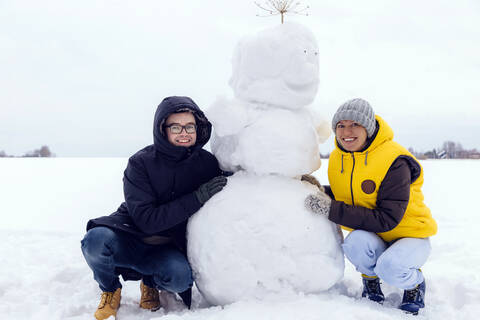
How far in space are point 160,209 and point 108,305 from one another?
0.74 meters

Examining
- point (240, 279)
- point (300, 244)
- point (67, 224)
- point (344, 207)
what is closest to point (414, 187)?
point (344, 207)

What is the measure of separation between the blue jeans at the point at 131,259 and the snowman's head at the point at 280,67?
3.90 ft

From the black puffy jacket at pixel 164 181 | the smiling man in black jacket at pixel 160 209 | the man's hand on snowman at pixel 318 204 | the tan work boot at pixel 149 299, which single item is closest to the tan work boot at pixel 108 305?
the smiling man in black jacket at pixel 160 209

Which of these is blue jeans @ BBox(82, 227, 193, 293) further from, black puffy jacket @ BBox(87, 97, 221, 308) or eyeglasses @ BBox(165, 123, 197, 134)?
eyeglasses @ BBox(165, 123, 197, 134)

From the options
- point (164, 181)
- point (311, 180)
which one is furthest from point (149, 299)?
point (311, 180)

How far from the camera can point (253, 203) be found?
88.9 inches

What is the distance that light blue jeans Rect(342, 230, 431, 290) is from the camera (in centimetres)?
229

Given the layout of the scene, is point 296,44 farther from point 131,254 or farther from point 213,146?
point 131,254

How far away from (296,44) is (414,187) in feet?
3.89

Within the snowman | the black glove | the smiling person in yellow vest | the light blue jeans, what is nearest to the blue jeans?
the snowman

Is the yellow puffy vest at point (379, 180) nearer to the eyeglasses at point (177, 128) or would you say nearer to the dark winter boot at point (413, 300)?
the dark winter boot at point (413, 300)

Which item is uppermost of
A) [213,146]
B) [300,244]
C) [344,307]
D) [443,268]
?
[213,146]

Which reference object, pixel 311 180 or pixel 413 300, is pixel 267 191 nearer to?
pixel 311 180

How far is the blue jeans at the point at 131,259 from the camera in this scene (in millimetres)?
2432
